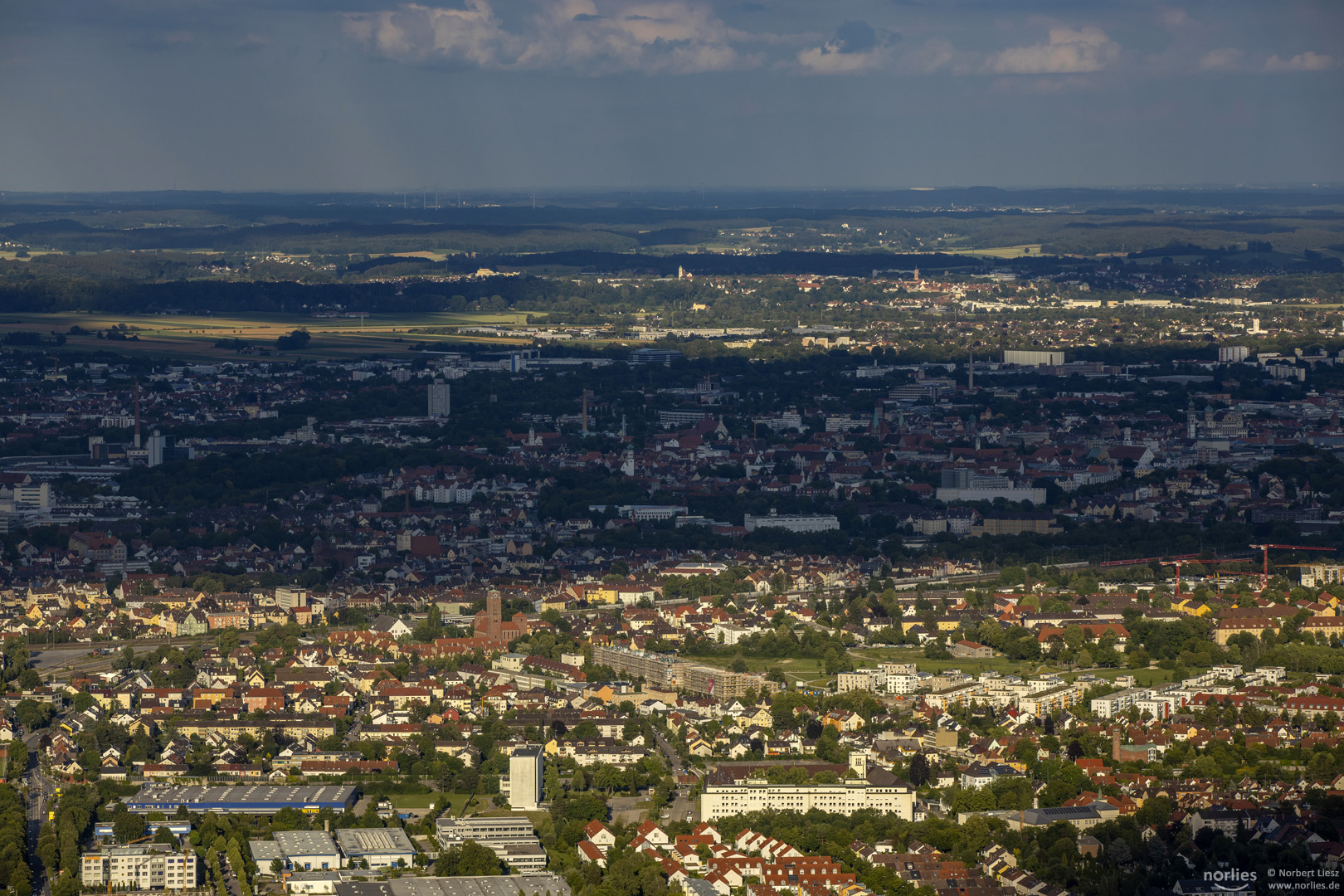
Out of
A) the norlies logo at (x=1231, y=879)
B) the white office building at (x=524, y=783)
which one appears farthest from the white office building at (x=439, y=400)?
the norlies logo at (x=1231, y=879)

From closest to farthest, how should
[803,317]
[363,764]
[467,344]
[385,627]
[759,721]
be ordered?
1. [363,764]
2. [759,721]
3. [385,627]
4. [467,344]
5. [803,317]

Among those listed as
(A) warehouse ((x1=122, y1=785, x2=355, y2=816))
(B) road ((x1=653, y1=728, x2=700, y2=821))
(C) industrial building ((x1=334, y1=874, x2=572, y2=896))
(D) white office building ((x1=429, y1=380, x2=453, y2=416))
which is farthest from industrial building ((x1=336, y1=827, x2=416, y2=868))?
(D) white office building ((x1=429, y1=380, x2=453, y2=416))

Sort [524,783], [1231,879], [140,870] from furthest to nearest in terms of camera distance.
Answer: [524,783] → [140,870] → [1231,879]

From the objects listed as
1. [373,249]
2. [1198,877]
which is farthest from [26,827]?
[373,249]

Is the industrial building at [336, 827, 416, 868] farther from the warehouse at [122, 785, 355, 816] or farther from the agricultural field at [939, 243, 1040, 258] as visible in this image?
the agricultural field at [939, 243, 1040, 258]

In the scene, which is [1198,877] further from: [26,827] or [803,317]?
[803,317]

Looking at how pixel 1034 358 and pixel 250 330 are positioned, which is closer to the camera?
pixel 1034 358

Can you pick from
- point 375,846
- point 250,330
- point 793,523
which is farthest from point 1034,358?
point 375,846

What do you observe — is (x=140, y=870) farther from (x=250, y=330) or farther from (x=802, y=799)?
(x=250, y=330)
